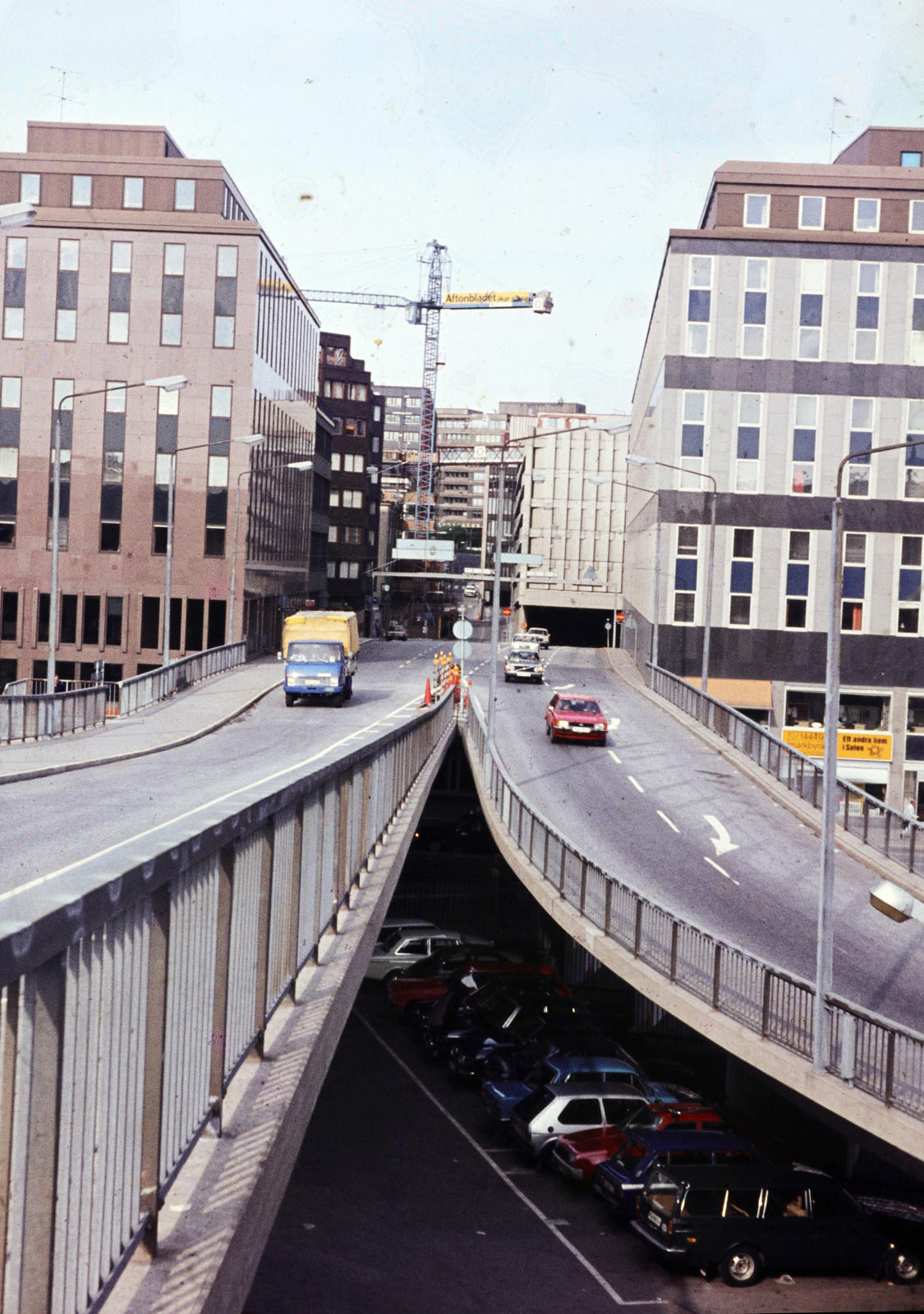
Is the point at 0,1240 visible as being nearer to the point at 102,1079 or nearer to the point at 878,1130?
the point at 102,1079

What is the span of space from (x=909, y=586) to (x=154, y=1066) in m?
60.9

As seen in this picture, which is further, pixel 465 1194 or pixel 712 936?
pixel 465 1194

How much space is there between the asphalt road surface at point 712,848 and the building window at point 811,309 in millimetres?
23827

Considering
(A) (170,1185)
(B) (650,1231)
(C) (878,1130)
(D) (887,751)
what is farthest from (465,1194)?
(D) (887,751)

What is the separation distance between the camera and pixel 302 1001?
342 inches

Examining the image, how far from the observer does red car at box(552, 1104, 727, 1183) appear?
25422 millimetres

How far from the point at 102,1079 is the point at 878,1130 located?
1283cm

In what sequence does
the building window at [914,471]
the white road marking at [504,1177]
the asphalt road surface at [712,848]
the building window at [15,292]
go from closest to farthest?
the asphalt road surface at [712,848] → the white road marking at [504,1177] → the building window at [914,471] → the building window at [15,292]

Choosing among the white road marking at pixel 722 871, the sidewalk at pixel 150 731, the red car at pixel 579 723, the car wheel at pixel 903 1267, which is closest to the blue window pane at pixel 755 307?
the red car at pixel 579 723

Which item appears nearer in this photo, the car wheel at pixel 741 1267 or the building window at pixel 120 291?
the car wheel at pixel 741 1267

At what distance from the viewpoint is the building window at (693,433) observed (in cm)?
6169

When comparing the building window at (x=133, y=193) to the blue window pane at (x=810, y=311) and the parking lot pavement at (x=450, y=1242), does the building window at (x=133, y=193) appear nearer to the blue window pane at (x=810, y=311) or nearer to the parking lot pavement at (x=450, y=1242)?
the blue window pane at (x=810, y=311)

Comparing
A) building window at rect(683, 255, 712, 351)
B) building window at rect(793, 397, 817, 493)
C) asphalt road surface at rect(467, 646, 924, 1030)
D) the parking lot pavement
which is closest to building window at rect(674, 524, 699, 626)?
building window at rect(793, 397, 817, 493)

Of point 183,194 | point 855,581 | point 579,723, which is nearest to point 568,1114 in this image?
point 579,723
